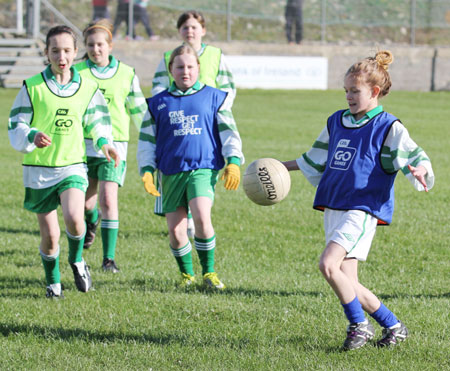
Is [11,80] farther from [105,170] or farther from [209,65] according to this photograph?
[105,170]

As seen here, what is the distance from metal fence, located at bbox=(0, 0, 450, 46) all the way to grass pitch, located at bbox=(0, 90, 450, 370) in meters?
18.5

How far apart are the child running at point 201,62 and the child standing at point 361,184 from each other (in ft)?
9.59

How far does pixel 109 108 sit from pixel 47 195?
175 cm

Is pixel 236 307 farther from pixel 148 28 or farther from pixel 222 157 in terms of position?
pixel 148 28

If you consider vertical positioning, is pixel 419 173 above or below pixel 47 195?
above

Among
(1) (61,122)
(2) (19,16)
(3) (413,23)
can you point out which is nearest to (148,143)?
(1) (61,122)

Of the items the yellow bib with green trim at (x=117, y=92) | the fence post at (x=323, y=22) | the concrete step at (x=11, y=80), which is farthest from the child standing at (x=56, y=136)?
the fence post at (x=323, y=22)

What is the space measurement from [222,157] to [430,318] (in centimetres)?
212

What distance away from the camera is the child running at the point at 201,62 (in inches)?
310

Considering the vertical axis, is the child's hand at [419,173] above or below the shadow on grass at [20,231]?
above

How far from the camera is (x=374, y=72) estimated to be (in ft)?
16.1

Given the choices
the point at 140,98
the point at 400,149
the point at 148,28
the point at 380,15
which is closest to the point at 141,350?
the point at 400,149

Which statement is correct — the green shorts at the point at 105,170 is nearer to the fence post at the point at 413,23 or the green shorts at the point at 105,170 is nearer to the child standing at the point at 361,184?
the child standing at the point at 361,184

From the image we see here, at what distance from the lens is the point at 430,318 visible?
→ 550 centimetres
